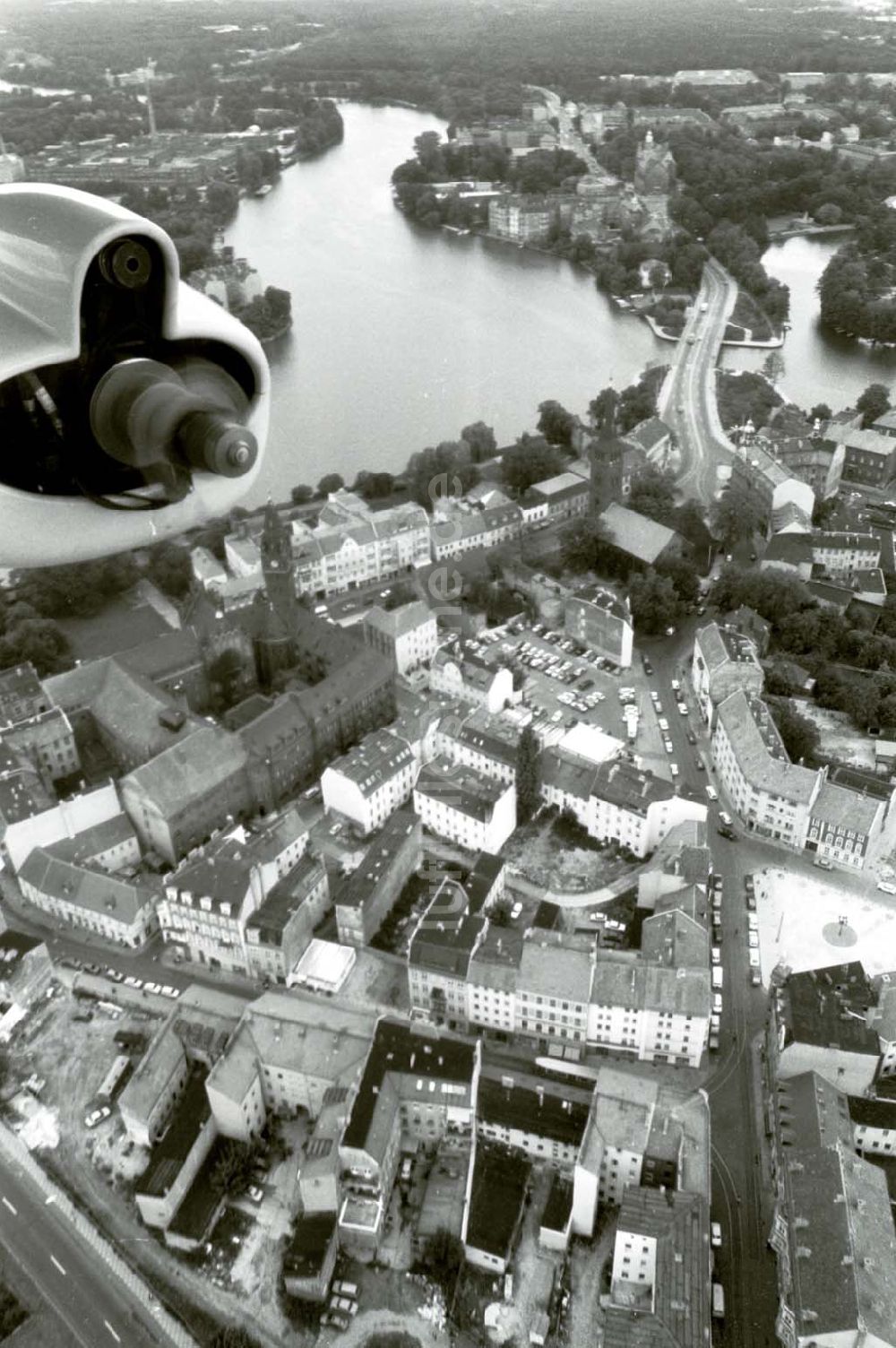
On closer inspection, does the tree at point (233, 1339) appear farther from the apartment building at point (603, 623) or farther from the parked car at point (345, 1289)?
the apartment building at point (603, 623)

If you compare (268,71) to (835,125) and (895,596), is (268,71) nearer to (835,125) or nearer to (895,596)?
(835,125)

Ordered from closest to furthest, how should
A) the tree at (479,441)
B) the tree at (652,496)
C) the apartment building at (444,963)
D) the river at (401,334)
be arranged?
1. the apartment building at (444,963)
2. the tree at (652,496)
3. the tree at (479,441)
4. the river at (401,334)

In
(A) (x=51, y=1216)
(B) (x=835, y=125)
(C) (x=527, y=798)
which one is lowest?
(A) (x=51, y=1216)

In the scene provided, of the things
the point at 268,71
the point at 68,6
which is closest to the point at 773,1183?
the point at 68,6

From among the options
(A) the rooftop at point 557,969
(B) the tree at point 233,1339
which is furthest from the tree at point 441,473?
(B) the tree at point 233,1339

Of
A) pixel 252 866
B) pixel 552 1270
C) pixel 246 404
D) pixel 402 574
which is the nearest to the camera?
pixel 246 404

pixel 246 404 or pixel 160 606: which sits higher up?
pixel 246 404
